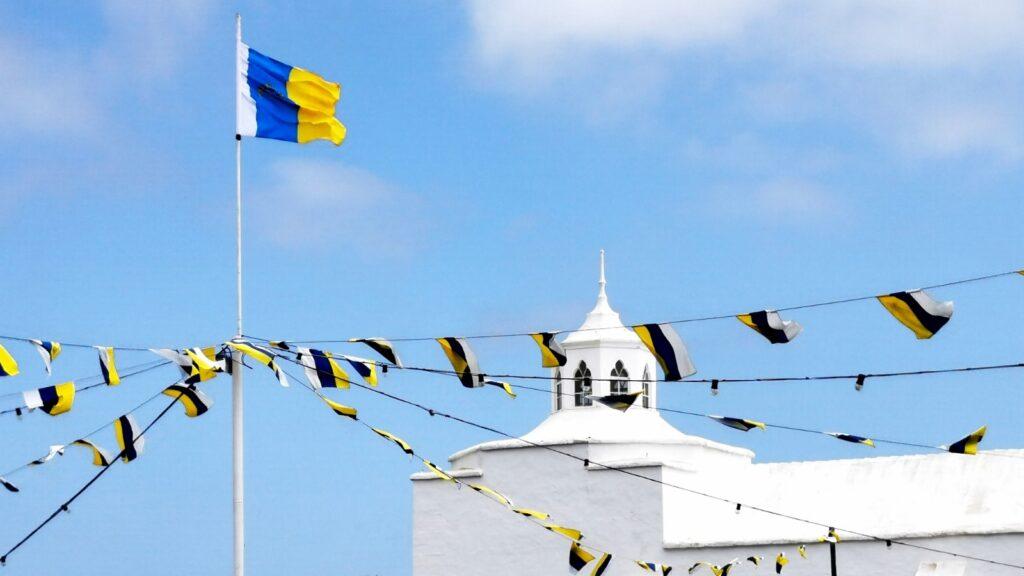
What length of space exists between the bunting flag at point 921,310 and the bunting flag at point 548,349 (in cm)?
489

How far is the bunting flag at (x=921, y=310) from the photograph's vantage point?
945 inches

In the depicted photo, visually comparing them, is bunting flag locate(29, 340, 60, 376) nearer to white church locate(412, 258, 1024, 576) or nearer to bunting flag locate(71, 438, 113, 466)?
bunting flag locate(71, 438, 113, 466)

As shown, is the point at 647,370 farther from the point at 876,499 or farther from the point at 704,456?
the point at 876,499

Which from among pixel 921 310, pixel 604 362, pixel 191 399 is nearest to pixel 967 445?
pixel 921 310

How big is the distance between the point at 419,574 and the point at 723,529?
7.38 meters

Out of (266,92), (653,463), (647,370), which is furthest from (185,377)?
(647,370)

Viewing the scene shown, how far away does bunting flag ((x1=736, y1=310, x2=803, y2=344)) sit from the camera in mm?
24969

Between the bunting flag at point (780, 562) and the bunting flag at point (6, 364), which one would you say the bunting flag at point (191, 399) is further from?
the bunting flag at point (780, 562)

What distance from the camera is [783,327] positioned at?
2497 centimetres

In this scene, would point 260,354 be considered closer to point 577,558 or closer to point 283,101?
point 283,101

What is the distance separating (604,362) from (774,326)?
68.0 feet

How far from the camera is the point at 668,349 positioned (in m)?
25.8

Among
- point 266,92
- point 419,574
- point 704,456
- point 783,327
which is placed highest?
point 266,92

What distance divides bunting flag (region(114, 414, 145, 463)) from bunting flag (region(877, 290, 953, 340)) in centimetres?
1016
